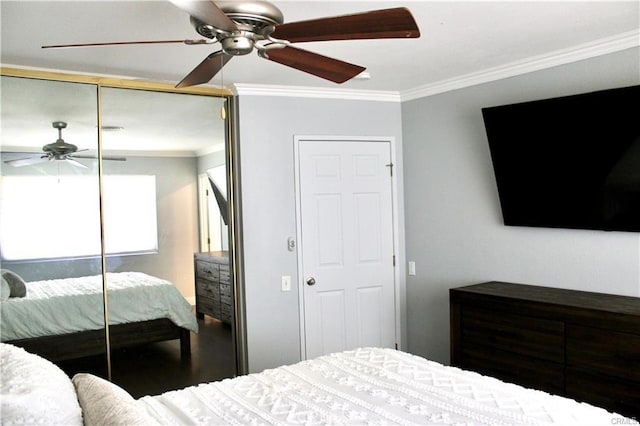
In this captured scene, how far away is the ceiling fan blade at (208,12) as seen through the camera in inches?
60.4

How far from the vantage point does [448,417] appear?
1.96 meters

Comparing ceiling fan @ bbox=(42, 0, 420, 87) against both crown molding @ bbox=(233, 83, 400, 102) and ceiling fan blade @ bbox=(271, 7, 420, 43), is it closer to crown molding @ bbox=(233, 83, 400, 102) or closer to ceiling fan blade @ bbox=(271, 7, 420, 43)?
ceiling fan blade @ bbox=(271, 7, 420, 43)

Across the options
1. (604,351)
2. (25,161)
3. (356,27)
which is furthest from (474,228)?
(25,161)

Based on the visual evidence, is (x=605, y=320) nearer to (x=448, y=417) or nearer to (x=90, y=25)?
(x=448, y=417)

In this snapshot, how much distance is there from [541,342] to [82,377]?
8.02ft

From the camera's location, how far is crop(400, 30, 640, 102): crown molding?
121 inches

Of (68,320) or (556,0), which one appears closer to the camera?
(556,0)

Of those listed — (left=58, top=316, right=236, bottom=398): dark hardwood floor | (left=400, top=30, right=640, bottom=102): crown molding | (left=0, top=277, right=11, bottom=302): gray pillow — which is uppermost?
(left=400, top=30, right=640, bottom=102): crown molding

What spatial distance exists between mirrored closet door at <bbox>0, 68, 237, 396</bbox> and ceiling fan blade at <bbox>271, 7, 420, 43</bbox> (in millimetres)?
2047

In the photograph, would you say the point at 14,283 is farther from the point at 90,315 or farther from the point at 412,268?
the point at 412,268

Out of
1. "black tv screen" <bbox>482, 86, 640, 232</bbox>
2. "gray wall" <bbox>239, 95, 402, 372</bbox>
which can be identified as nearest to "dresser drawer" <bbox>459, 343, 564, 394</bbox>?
"black tv screen" <bbox>482, 86, 640, 232</bbox>

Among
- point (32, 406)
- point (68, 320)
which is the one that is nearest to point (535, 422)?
point (32, 406)

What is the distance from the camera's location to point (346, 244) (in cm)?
436

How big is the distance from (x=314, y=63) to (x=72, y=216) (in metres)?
2.06
